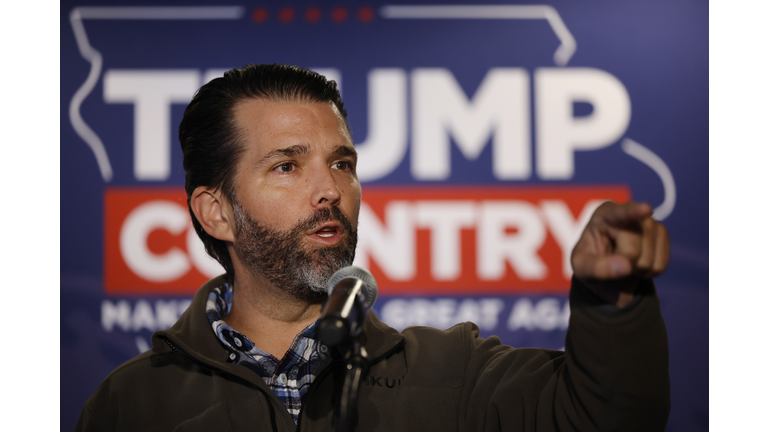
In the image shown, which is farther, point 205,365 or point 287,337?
point 287,337

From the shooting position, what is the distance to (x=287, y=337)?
1.55 m

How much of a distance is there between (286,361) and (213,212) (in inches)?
20.3

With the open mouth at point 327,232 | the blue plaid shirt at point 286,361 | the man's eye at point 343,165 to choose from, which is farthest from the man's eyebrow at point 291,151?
the blue plaid shirt at point 286,361

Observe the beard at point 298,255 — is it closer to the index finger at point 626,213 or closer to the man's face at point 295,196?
the man's face at point 295,196

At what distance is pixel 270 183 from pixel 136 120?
1.70 metres

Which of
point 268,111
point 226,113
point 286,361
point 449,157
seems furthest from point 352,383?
point 449,157

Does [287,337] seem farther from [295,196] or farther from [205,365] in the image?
[295,196]

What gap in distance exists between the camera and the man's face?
147 cm

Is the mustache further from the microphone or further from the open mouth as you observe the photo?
the microphone

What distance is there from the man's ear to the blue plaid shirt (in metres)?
0.28

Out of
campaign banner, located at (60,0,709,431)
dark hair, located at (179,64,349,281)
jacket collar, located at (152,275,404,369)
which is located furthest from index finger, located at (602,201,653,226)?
campaign banner, located at (60,0,709,431)

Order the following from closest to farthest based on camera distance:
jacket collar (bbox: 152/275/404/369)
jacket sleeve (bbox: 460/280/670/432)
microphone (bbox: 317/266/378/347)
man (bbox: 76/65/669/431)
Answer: microphone (bbox: 317/266/378/347) < jacket sleeve (bbox: 460/280/670/432) < man (bbox: 76/65/669/431) < jacket collar (bbox: 152/275/404/369)

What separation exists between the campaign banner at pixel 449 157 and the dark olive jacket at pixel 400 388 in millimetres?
1318

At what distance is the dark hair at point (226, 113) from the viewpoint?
1636mm
